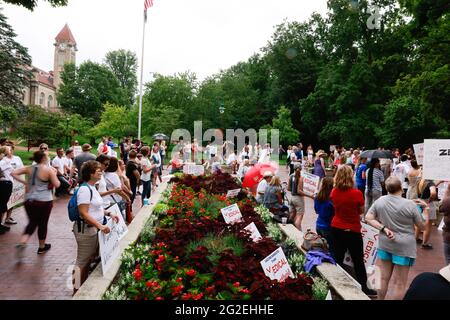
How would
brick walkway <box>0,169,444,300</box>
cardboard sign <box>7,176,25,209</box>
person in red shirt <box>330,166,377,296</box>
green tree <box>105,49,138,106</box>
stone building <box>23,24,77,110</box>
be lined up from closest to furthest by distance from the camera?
brick walkway <box>0,169,444,300</box>
person in red shirt <box>330,166,377,296</box>
cardboard sign <box>7,176,25,209</box>
green tree <box>105,49,138,106</box>
stone building <box>23,24,77,110</box>

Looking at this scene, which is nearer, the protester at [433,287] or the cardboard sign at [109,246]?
the protester at [433,287]

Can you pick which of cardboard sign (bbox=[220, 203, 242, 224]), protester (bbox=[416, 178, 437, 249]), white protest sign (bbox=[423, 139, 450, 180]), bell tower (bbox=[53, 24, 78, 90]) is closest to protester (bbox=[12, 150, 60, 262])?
cardboard sign (bbox=[220, 203, 242, 224])

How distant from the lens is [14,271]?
20.6 ft

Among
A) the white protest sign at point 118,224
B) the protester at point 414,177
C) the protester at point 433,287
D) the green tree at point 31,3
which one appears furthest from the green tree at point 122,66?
the protester at point 433,287

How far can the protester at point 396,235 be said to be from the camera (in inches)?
199

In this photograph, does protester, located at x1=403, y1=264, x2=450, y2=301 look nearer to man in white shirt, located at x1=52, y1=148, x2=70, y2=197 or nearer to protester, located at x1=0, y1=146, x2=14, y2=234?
protester, located at x1=0, y1=146, x2=14, y2=234

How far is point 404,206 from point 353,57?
40.9 meters

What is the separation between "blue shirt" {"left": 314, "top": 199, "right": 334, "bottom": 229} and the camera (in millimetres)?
6516

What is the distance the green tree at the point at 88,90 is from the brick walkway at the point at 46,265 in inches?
2532

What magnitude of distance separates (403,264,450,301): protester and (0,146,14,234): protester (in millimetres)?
8925

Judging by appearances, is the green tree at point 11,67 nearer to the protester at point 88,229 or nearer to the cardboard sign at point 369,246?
the protester at point 88,229

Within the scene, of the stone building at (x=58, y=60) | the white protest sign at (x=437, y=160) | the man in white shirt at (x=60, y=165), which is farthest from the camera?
the stone building at (x=58, y=60)

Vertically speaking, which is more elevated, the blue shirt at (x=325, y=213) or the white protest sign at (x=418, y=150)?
the white protest sign at (x=418, y=150)
